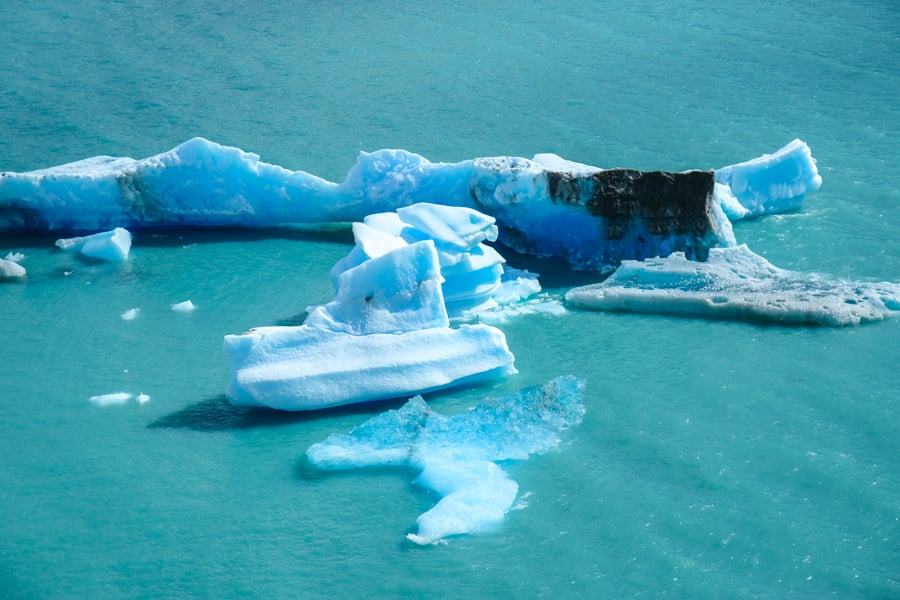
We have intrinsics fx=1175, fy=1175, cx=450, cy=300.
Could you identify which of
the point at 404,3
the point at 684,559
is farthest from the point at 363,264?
the point at 404,3

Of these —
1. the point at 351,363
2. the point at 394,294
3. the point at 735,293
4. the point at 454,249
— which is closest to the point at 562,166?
the point at 454,249

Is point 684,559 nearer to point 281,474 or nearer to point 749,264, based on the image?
point 281,474

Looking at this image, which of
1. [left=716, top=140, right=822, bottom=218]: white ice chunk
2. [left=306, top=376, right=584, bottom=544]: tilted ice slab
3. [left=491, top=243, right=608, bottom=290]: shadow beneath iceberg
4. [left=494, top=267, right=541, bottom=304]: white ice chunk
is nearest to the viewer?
[left=306, top=376, right=584, bottom=544]: tilted ice slab

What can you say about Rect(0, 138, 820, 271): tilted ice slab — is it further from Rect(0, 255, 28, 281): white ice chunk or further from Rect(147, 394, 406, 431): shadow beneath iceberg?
Rect(147, 394, 406, 431): shadow beneath iceberg

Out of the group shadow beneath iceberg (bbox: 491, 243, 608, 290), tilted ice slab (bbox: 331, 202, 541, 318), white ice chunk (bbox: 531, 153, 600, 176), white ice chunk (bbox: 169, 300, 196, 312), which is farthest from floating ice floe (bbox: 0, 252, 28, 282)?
white ice chunk (bbox: 531, 153, 600, 176)

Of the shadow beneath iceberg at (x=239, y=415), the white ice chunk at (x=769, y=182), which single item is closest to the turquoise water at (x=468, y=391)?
the shadow beneath iceberg at (x=239, y=415)

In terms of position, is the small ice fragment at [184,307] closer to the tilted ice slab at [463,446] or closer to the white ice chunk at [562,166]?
the tilted ice slab at [463,446]

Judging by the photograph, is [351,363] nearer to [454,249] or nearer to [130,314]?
[454,249]
